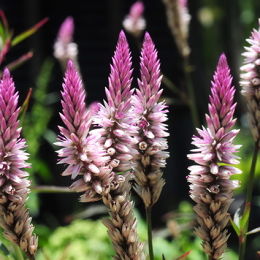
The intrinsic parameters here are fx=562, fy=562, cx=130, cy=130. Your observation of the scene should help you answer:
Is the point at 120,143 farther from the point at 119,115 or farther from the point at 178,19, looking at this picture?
the point at 178,19

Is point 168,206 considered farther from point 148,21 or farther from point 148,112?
point 148,112

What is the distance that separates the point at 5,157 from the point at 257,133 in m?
0.74

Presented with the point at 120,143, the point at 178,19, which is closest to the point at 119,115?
the point at 120,143

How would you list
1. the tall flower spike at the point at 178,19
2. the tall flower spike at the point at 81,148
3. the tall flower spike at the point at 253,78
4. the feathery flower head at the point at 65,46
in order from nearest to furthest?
the tall flower spike at the point at 81,148, the tall flower spike at the point at 253,78, the tall flower spike at the point at 178,19, the feathery flower head at the point at 65,46

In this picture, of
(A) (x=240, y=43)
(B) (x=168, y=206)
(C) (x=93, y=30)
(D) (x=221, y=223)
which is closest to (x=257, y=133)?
(D) (x=221, y=223)

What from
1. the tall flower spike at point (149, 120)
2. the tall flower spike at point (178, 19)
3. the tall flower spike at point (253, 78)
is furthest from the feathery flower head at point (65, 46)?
the tall flower spike at point (149, 120)

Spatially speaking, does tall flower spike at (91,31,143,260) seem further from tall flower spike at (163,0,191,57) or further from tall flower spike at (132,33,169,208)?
tall flower spike at (163,0,191,57)

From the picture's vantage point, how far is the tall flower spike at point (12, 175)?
4.17 feet

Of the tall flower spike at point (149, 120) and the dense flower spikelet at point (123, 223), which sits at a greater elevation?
the tall flower spike at point (149, 120)

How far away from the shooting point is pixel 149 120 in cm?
138

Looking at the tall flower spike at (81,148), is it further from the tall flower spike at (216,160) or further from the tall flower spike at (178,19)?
the tall flower spike at (178,19)

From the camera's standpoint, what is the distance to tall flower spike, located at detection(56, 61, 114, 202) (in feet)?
4.11

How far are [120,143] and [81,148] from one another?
0.09 m

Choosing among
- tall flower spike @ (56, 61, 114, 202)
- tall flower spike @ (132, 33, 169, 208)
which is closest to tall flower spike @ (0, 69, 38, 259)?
tall flower spike @ (56, 61, 114, 202)
